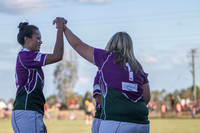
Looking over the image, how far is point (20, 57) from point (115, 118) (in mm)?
1527

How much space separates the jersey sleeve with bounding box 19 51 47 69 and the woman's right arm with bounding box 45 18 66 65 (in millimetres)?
65

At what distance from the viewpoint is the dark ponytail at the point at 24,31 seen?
5719 mm

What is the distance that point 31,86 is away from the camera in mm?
5484

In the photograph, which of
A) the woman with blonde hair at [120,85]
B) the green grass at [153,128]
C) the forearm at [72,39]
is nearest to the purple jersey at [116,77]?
the woman with blonde hair at [120,85]

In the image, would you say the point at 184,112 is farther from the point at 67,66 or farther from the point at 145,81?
the point at 145,81

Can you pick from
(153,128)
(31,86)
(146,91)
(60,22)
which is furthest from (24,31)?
(153,128)

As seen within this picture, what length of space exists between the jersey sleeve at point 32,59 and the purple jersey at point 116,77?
0.85 m

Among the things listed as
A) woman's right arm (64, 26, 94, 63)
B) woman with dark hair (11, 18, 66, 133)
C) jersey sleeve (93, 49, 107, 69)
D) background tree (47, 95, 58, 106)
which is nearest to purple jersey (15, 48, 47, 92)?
woman with dark hair (11, 18, 66, 133)

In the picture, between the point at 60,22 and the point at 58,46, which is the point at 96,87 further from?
the point at 60,22

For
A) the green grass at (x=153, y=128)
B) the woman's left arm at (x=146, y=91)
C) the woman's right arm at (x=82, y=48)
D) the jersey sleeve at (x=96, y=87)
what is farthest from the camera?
the green grass at (x=153, y=128)

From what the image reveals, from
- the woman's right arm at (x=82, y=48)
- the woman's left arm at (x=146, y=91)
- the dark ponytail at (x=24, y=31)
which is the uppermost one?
the dark ponytail at (x=24, y=31)

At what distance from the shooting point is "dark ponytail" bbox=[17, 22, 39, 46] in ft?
18.8

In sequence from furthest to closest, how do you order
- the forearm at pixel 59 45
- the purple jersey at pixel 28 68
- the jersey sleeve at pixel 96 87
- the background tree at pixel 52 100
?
the background tree at pixel 52 100 → the jersey sleeve at pixel 96 87 → the purple jersey at pixel 28 68 → the forearm at pixel 59 45

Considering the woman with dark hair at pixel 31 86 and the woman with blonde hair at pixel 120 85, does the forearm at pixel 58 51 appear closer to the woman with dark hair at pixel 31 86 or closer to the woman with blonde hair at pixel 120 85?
the woman with dark hair at pixel 31 86
